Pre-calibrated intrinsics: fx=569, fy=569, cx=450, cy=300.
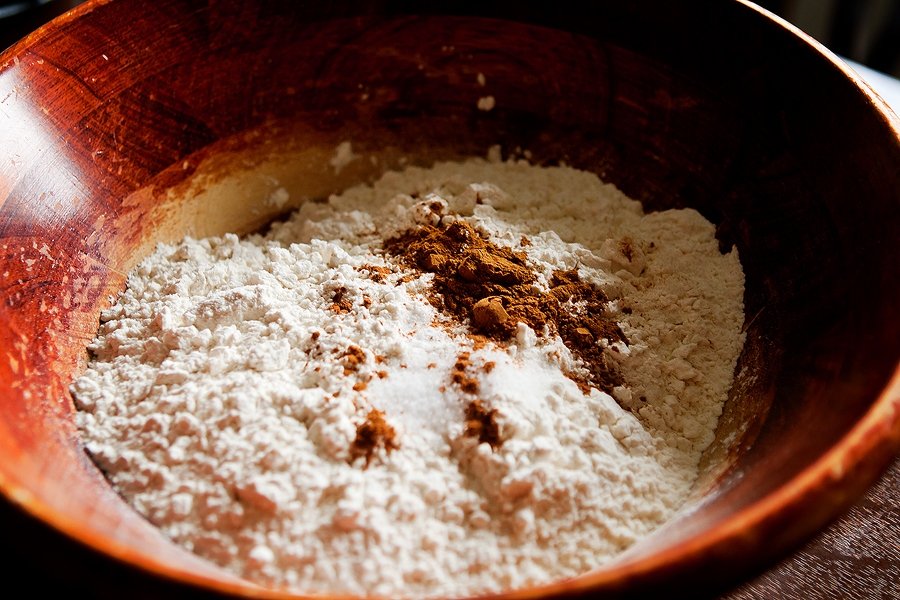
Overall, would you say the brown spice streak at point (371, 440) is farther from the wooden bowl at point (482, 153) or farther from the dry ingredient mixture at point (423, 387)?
the wooden bowl at point (482, 153)

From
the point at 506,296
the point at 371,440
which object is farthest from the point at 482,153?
the point at 371,440

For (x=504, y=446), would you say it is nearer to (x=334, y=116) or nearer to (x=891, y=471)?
(x=891, y=471)

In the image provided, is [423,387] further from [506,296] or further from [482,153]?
[482,153]

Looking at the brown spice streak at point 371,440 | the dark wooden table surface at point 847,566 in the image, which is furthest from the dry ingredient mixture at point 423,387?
the dark wooden table surface at point 847,566

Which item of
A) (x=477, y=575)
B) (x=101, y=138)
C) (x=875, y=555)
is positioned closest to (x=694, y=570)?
(x=477, y=575)

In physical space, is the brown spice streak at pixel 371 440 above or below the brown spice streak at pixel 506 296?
below

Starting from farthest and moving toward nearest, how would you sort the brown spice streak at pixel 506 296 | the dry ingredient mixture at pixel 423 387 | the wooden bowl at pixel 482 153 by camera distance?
the brown spice streak at pixel 506 296, the dry ingredient mixture at pixel 423 387, the wooden bowl at pixel 482 153
